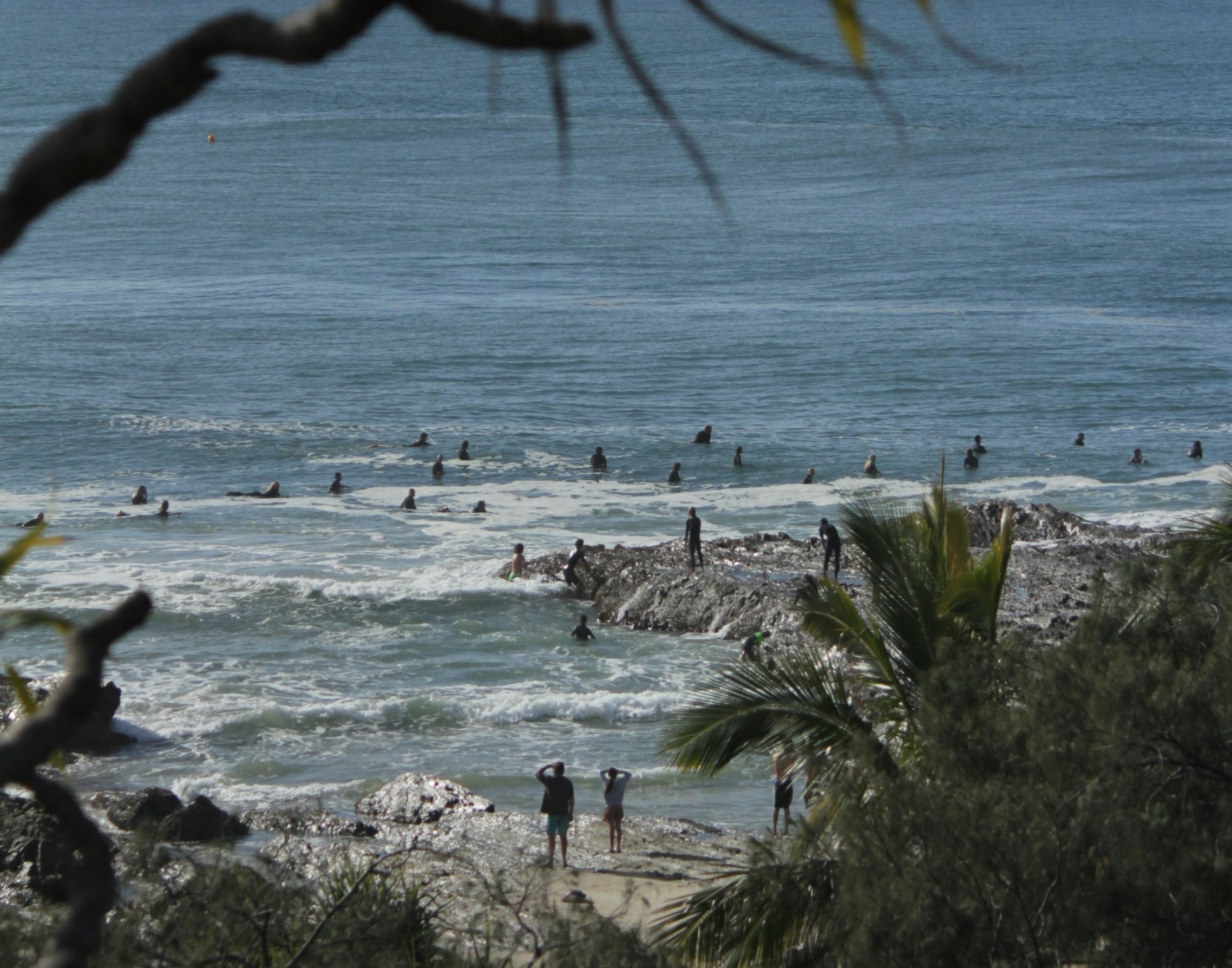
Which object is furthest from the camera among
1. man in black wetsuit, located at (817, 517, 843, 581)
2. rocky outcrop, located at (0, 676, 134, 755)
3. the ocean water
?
man in black wetsuit, located at (817, 517, 843, 581)

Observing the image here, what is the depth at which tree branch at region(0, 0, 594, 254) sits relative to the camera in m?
1.97

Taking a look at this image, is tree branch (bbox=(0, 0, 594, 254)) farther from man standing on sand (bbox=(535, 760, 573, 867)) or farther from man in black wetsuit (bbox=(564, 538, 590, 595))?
man in black wetsuit (bbox=(564, 538, 590, 595))

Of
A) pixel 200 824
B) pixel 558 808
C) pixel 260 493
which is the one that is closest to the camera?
pixel 558 808

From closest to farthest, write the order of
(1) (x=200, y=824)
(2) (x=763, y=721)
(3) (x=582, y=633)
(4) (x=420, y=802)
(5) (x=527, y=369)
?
1. (2) (x=763, y=721)
2. (1) (x=200, y=824)
3. (4) (x=420, y=802)
4. (3) (x=582, y=633)
5. (5) (x=527, y=369)

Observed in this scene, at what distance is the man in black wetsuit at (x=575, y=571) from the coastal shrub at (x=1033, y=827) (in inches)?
710

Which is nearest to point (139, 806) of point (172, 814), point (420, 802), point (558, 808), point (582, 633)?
point (172, 814)

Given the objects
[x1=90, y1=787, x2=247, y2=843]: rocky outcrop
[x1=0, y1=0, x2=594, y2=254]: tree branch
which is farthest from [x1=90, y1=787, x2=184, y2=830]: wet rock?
[x1=0, y1=0, x2=594, y2=254]: tree branch

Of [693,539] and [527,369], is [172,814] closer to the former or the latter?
[693,539]

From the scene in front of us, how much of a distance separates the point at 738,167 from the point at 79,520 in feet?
227

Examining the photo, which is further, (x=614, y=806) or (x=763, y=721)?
(x=614, y=806)

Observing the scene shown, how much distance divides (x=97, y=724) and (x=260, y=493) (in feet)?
66.8

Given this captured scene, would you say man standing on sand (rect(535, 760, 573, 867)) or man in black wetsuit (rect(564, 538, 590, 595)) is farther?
man in black wetsuit (rect(564, 538, 590, 595))

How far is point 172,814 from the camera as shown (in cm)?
1362

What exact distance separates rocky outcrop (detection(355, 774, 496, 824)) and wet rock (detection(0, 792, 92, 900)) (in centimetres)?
364
